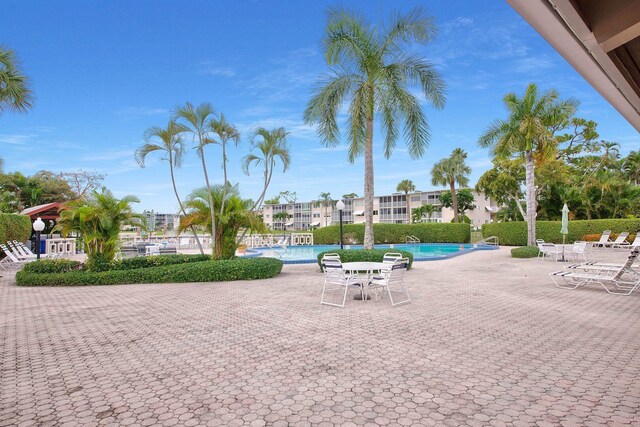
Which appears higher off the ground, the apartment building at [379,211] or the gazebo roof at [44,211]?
the apartment building at [379,211]

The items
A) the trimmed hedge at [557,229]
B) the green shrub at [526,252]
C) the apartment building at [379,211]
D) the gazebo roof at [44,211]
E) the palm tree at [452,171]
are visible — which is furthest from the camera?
the apartment building at [379,211]

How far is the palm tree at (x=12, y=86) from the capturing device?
1133cm

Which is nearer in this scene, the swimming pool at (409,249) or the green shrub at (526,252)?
the green shrub at (526,252)

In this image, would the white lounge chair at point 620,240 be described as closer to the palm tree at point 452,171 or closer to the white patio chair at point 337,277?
the palm tree at point 452,171

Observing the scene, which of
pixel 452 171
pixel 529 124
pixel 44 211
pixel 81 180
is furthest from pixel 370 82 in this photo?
pixel 81 180

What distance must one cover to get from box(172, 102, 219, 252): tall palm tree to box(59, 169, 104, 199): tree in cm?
3148

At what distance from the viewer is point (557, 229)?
24359 millimetres

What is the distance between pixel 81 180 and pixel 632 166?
175 ft

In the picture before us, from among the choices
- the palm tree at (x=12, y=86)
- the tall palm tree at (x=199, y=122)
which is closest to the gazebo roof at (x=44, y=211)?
the palm tree at (x=12, y=86)

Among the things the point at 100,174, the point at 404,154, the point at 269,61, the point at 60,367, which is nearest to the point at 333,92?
the point at 404,154

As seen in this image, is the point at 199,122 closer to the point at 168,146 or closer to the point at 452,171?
the point at 168,146

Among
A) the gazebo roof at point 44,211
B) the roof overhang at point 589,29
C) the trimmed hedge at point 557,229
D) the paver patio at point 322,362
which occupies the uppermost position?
the gazebo roof at point 44,211

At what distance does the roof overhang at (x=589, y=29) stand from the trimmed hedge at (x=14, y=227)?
2117 cm

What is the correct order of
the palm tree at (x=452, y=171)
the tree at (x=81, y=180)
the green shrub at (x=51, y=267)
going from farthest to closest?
1. the palm tree at (x=452, y=171)
2. the tree at (x=81, y=180)
3. the green shrub at (x=51, y=267)
